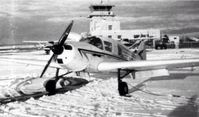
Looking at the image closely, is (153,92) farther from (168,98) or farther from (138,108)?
(138,108)

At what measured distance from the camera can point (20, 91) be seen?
29.3ft

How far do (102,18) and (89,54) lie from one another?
158 feet

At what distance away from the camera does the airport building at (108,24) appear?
2121 inches

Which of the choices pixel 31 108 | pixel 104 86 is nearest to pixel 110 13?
pixel 104 86

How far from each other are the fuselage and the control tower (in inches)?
1794

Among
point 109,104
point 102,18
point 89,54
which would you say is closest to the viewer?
point 109,104

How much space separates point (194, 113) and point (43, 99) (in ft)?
14.5

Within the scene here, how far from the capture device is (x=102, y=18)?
55.5 m

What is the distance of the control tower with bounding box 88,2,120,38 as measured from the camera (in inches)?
2172

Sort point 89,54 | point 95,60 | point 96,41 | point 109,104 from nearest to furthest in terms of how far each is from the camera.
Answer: point 109,104
point 89,54
point 95,60
point 96,41

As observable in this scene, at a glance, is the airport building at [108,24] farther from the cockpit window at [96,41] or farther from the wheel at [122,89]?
the wheel at [122,89]

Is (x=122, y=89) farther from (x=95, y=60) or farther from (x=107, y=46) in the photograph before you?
(x=107, y=46)

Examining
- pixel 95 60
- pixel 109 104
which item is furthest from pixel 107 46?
pixel 109 104

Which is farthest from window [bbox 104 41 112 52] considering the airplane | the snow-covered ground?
the snow-covered ground
